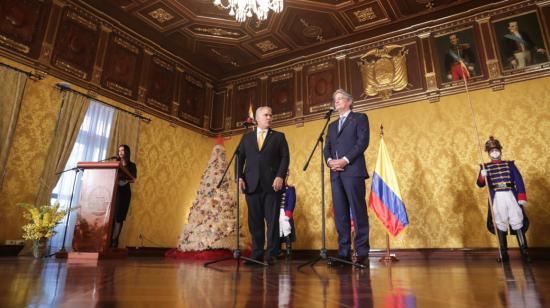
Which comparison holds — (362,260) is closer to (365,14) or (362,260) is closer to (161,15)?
(365,14)

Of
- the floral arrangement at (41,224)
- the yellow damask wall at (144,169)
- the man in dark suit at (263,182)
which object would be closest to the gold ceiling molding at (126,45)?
the yellow damask wall at (144,169)

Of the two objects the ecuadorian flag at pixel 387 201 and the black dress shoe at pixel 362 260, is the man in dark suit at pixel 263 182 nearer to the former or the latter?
the black dress shoe at pixel 362 260

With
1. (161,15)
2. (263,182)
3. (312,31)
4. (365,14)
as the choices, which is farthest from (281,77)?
(263,182)

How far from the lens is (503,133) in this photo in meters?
5.70

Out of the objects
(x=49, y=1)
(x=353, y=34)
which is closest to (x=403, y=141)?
(x=353, y=34)

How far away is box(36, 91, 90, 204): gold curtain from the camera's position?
17.5 ft

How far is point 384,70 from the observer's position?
7.08 metres

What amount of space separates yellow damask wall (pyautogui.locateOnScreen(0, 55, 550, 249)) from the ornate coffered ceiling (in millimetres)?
1788

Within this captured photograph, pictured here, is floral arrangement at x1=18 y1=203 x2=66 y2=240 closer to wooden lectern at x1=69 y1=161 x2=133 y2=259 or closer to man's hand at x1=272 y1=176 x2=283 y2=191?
wooden lectern at x1=69 y1=161 x2=133 y2=259

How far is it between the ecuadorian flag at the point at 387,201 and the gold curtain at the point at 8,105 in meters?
5.38

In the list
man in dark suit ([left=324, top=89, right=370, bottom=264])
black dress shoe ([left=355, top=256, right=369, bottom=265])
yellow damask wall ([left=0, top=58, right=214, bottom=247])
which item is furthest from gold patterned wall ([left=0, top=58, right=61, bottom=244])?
black dress shoe ([left=355, top=256, right=369, bottom=265])

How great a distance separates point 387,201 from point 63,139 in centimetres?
534

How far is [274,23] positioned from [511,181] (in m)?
5.15

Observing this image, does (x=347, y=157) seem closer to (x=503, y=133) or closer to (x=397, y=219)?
(x=397, y=219)
